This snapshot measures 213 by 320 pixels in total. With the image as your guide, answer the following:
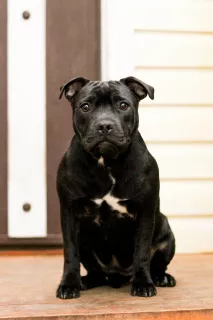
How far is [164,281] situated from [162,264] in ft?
0.24

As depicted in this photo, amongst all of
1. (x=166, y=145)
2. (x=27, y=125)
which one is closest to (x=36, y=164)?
A: (x=27, y=125)

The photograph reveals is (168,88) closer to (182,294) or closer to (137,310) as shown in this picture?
(182,294)

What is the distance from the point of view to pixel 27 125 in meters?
4.15

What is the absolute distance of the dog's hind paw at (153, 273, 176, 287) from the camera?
9.31ft

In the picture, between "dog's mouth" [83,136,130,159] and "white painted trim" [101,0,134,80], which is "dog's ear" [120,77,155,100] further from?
"white painted trim" [101,0,134,80]

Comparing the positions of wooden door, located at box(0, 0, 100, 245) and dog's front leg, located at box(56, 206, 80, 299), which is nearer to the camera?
dog's front leg, located at box(56, 206, 80, 299)

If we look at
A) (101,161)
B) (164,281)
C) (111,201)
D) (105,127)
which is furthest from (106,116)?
(164,281)

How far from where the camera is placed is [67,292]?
2553mm

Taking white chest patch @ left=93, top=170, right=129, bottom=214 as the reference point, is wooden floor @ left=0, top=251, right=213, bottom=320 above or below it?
below

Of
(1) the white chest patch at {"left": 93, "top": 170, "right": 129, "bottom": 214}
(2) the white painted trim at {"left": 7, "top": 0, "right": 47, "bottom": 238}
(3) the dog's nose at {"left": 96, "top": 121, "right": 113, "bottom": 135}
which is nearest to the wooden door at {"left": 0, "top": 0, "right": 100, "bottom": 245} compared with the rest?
(2) the white painted trim at {"left": 7, "top": 0, "right": 47, "bottom": 238}

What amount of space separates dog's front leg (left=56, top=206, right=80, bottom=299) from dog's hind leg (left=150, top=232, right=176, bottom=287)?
400mm

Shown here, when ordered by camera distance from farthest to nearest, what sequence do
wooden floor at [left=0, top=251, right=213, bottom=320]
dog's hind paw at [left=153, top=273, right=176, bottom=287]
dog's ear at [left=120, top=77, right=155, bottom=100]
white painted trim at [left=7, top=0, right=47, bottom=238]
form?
white painted trim at [left=7, top=0, right=47, bottom=238] → dog's hind paw at [left=153, top=273, right=176, bottom=287] → dog's ear at [left=120, top=77, right=155, bottom=100] → wooden floor at [left=0, top=251, right=213, bottom=320]

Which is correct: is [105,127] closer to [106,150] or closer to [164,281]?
[106,150]

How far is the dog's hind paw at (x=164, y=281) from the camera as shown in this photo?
2.84 m
